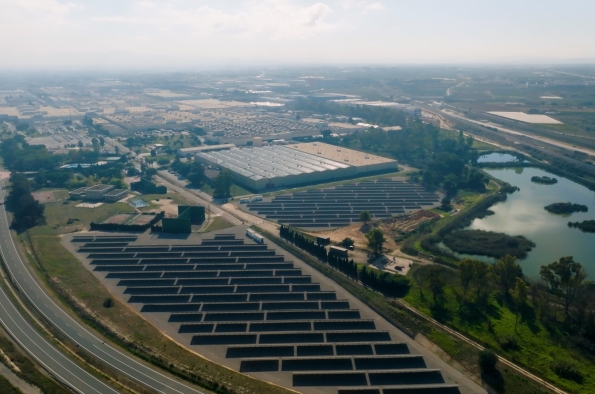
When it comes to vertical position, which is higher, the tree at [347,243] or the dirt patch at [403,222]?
the tree at [347,243]

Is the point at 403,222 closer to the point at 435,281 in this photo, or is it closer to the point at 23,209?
the point at 435,281

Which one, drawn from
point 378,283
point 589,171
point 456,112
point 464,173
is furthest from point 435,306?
point 456,112

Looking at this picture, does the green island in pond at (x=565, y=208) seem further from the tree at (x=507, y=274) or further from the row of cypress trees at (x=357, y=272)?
the row of cypress trees at (x=357, y=272)

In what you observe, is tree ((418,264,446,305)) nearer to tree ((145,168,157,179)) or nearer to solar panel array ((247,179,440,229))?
solar panel array ((247,179,440,229))

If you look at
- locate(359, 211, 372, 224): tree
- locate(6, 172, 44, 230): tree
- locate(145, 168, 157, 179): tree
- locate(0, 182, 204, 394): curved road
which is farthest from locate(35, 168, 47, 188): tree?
locate(359, 211, 372, 224): tree

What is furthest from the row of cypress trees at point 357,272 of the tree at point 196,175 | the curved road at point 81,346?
the tree at point 196,175
